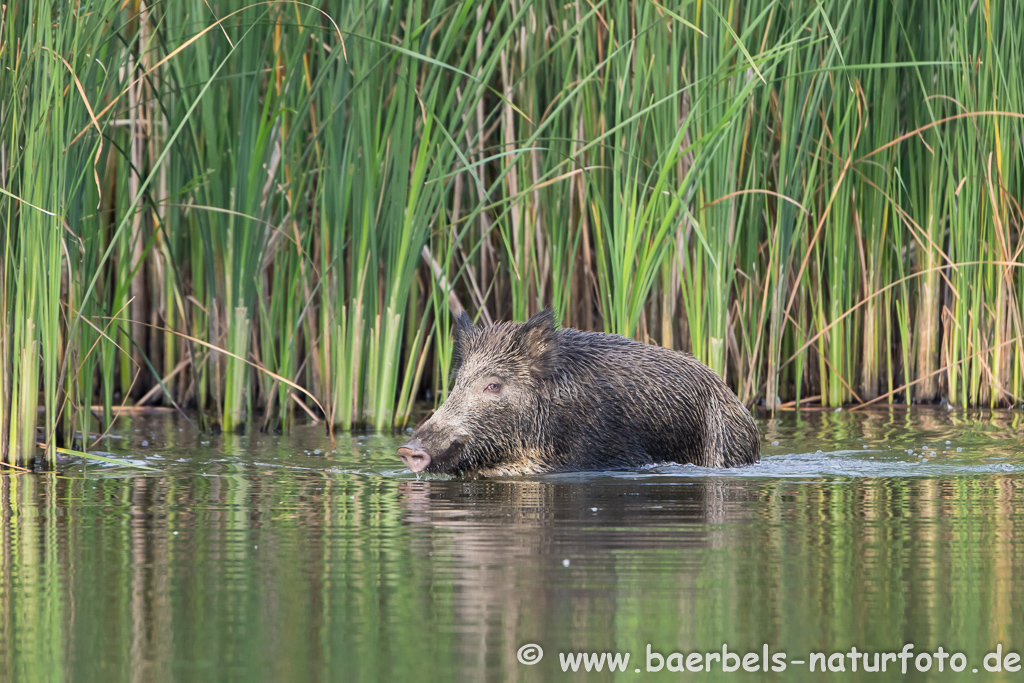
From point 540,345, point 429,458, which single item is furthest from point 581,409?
point 429,458

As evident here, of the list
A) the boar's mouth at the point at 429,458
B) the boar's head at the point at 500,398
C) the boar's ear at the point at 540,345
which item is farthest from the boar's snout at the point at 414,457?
the boar's ear at the point at 540,345

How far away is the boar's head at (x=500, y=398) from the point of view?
23.7 feet

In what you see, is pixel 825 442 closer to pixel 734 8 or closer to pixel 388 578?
pixel 734 8

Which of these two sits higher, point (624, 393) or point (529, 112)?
point (529, 112)

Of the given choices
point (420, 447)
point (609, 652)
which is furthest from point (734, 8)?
point (609, 652)

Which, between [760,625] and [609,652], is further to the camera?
[760,625]

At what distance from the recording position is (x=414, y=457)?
6.79m

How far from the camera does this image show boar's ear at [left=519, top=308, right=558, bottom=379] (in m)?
7.47

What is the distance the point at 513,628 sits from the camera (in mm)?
3611

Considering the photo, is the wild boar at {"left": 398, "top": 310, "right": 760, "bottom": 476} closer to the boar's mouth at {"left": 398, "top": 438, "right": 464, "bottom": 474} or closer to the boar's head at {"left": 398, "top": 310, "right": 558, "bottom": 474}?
the boar's head at {"left": 398, "top": 310, "right": 558, "bottom": 474}

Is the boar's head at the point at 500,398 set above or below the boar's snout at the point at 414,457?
above

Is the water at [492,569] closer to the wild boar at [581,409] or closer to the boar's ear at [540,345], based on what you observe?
the wild boar at [581,409]

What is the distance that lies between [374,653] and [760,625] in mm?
973

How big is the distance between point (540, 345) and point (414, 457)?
3.50 feet
